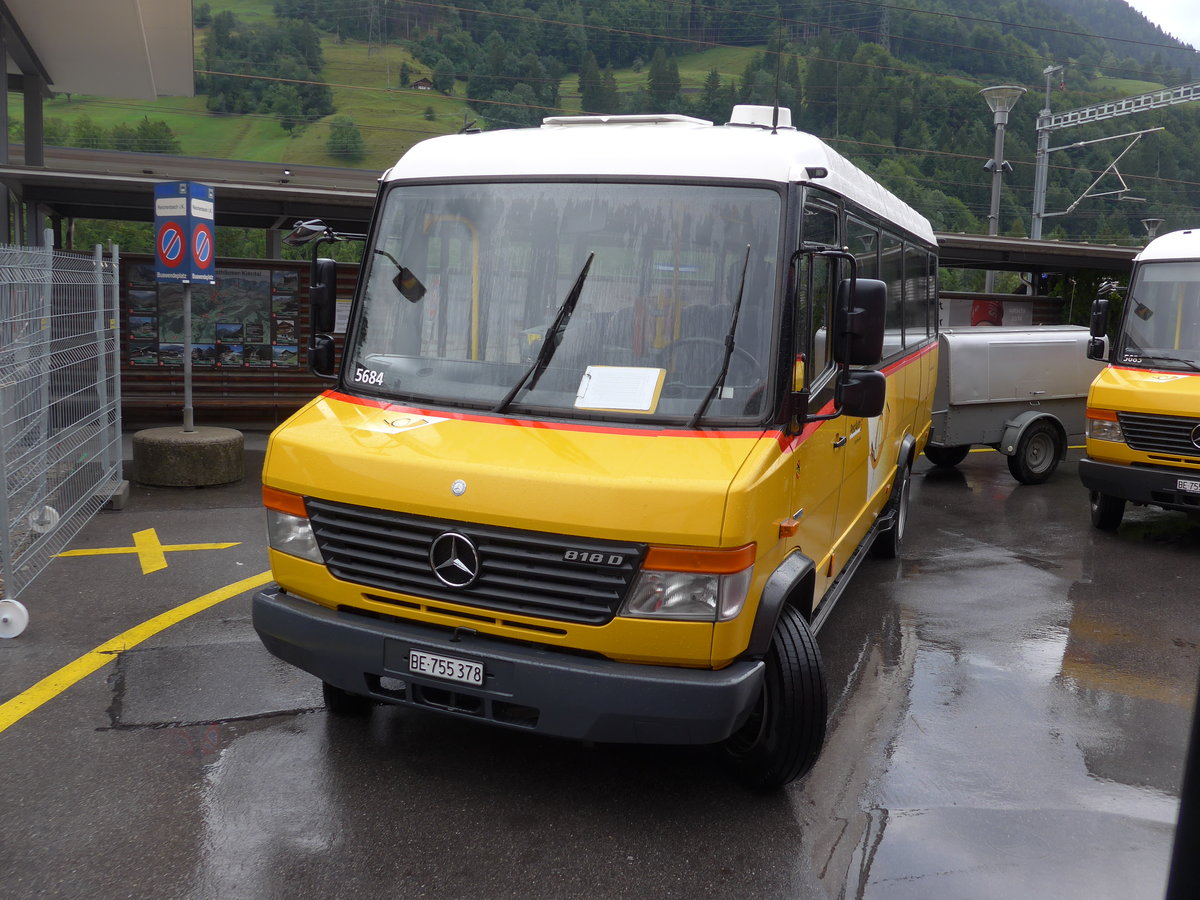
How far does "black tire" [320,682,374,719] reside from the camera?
16.4ft

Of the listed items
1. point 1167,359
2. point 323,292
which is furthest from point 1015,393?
point 323,292

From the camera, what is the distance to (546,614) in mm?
3934

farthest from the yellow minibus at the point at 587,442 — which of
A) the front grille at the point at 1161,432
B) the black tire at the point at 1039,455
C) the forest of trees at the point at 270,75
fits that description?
the forest of trees at the point at 270,75

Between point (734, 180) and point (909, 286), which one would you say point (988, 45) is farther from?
point (734, 180)

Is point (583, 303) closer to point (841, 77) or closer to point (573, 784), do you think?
point (573, 784)

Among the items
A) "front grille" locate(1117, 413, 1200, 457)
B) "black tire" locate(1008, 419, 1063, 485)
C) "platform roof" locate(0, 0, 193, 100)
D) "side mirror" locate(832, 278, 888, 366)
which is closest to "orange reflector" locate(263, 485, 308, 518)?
"side mirror" locate(832, 278, 888, 366)

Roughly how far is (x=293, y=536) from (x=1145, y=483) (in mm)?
7425

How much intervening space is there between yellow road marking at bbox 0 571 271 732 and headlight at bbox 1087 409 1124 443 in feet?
22.6

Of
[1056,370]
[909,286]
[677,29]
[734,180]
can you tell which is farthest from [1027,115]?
[734,180]

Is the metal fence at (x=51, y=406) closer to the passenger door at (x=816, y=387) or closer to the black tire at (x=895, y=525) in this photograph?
the passenger door at (x=816, y=387)

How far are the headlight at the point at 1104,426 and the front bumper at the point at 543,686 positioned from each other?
6686mm

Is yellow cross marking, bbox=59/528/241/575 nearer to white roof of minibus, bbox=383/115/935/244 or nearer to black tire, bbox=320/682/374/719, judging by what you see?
black tire, bbox=320/682/374/719

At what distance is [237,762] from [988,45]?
76145 millimetres

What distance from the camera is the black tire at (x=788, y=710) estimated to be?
14.0ft
